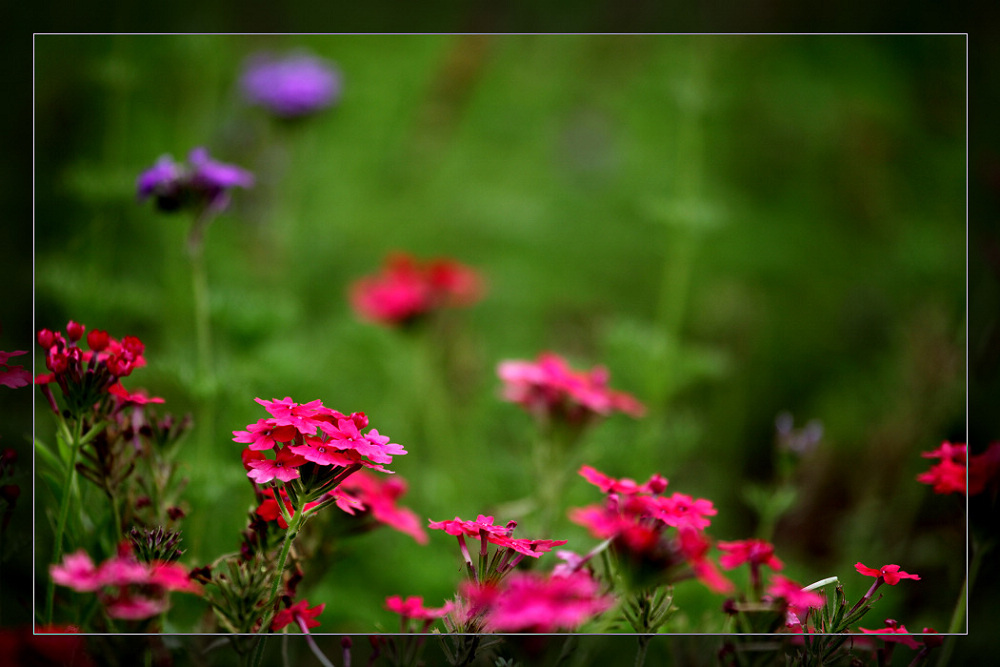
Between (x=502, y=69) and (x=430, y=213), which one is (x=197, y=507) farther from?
(x=502, y=69)

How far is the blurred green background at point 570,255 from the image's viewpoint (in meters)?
0.87

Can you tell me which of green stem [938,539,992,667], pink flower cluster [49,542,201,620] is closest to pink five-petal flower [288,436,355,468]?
pink flower cluster [49,542,201,620]

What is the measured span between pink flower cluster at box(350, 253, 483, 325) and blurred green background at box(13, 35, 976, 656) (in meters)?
0.10

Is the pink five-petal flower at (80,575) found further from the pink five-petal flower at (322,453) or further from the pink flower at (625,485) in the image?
the pink flower at (625,485)

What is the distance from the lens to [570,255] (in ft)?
6.12

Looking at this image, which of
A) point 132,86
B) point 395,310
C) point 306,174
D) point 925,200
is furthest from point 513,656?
point 925,200

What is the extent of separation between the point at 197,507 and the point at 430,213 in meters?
1.12

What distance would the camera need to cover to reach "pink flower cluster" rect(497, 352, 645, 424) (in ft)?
2.49

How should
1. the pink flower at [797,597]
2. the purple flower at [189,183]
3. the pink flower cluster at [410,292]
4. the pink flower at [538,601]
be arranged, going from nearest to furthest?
1. the pink flower at [538,601]
2. the pink flower at [797,597]
3. the purple flower at [189,183]
4. the pink flower cluster at [410,292]

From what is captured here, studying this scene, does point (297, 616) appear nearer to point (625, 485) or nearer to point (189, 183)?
point (625, 485)

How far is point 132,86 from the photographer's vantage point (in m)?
0.92

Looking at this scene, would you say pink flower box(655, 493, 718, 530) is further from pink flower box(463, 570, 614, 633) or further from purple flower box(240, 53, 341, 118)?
purple flower box(240, 53, 341, 118)

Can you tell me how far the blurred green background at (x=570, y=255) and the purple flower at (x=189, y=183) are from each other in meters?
0.09

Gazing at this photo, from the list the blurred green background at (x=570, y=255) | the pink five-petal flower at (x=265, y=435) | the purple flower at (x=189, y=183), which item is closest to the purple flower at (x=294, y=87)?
the blurred green background at (x=570, y=255)
